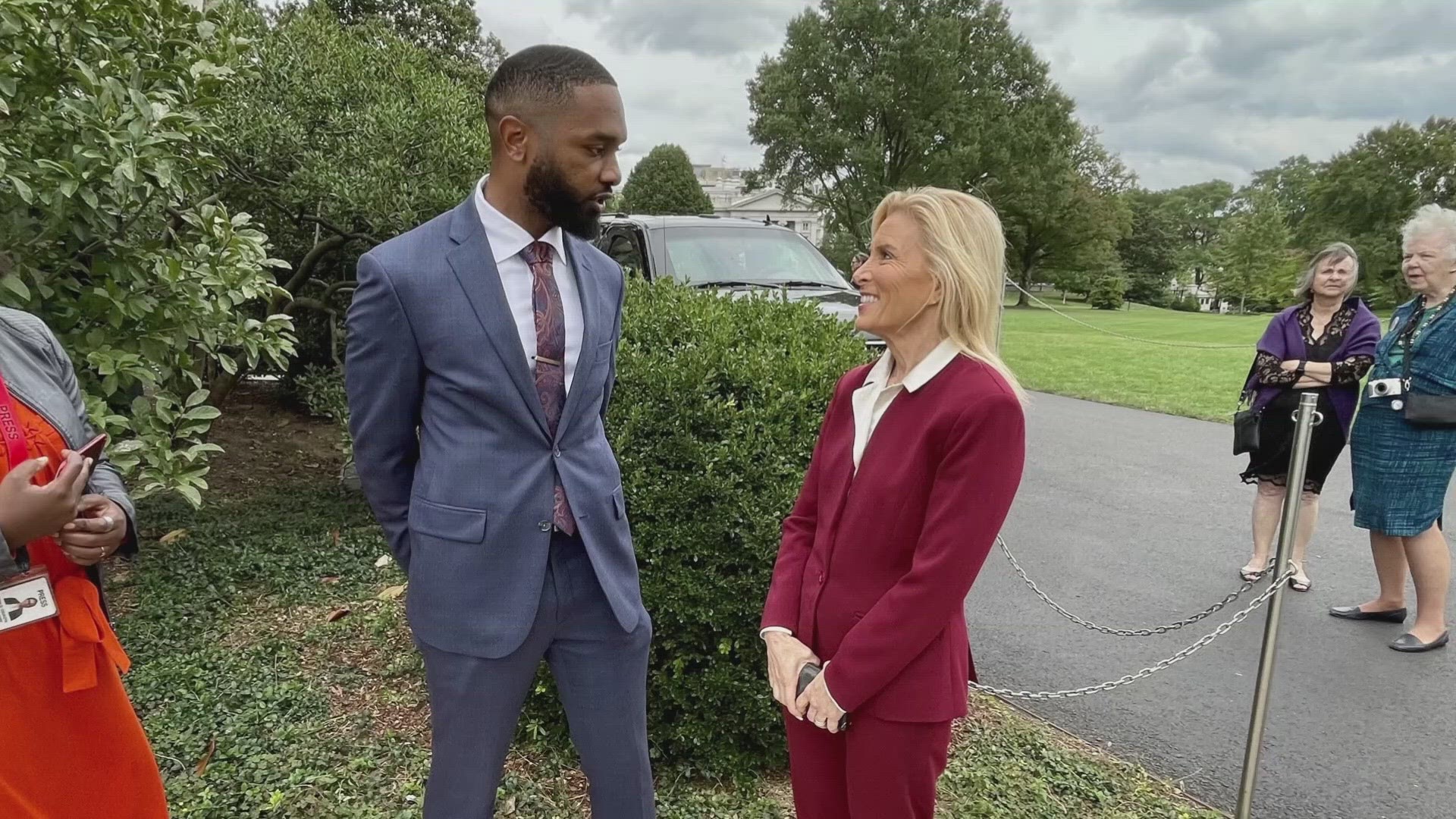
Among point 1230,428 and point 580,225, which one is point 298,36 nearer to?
point 580,225

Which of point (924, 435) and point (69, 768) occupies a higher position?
point (924, 435)

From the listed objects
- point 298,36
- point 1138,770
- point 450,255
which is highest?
point 298,36

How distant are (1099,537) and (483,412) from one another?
18.4ft

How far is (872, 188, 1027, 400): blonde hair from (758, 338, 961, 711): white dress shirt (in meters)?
0.05

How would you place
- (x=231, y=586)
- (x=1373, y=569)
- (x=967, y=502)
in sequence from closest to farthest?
1. (x=967, y=502)
2. (x=231, y=586)
3. (x=1373, y=569)

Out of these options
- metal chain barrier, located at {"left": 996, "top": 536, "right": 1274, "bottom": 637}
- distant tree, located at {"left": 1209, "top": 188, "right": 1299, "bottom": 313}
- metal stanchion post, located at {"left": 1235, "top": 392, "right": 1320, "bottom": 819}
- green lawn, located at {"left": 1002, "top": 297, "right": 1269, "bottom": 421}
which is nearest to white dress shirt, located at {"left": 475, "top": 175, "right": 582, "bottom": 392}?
metal chain barrier, located at {"left": 996, "top": 536, "right": 1274, "bottom": 637}

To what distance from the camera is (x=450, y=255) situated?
1.94m

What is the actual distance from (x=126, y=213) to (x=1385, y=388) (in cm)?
620

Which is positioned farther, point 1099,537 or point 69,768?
point 1099,537

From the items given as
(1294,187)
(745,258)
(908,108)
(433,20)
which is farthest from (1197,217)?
(745,258)

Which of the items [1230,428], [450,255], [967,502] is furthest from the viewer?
[1230,428]

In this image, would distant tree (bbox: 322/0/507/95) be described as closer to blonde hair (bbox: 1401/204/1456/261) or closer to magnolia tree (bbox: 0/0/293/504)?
magnolia tree (bbox: 0/0/293/504)

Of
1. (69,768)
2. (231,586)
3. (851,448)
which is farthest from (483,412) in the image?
(231,586)

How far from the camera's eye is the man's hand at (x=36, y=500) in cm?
167
